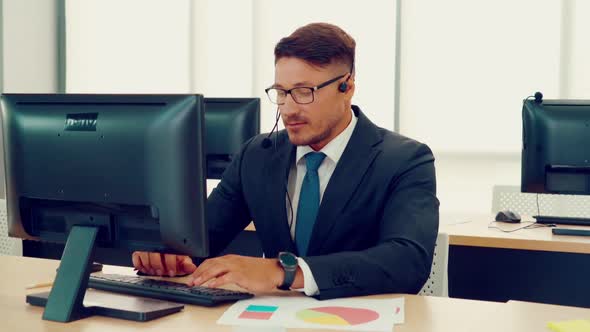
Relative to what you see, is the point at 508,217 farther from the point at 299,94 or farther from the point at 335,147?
the point at 299,94

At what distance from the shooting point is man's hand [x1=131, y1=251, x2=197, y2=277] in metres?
1.94

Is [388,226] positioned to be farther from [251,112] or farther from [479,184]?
[479,184]

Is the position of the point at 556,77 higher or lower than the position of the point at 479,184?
higher

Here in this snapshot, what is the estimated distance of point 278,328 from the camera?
4.69ft

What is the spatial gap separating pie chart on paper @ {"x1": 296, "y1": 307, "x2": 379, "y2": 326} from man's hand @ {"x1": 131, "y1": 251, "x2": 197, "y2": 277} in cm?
51

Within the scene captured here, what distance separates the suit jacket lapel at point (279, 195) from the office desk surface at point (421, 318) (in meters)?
0.44

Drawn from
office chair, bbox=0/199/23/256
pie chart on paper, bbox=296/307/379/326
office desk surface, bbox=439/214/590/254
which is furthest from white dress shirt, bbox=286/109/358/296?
office chair, bbox=0/199/23/256

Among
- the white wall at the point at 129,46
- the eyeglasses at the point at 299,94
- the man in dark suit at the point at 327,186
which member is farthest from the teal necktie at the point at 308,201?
the white wall at the point at 129,46

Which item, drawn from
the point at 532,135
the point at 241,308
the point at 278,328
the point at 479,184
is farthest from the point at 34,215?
the point at 479,184

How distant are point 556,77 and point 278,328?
3578 millimetres

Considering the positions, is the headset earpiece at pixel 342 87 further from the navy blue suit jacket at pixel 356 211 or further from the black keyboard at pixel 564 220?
the black keyboard at pixel 564 220

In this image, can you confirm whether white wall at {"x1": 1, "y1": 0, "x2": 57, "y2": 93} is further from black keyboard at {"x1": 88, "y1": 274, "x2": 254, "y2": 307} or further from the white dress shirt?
black keyboard at {"x1": 88, "y1": 274, "x2": 254, "y2": 307}

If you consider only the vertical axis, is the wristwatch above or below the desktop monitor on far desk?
below

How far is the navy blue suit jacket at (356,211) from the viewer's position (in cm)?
172
